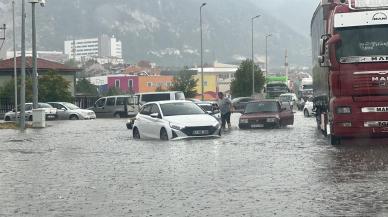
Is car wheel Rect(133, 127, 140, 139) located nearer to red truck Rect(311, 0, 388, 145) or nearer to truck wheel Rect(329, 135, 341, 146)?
truck wheel Rect(329, 135, 341, 146)

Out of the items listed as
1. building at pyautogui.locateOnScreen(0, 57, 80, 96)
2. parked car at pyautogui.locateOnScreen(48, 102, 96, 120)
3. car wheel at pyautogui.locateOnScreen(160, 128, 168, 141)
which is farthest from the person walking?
building at pyautogui.locateOnScreen(0, 57, 80, 96)

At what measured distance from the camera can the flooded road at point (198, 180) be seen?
32.8ft

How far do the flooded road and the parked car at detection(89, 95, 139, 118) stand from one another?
32568mm

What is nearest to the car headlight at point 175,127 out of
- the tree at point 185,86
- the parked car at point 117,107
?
the parked car at point 117,107

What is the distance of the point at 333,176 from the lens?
13.3 m

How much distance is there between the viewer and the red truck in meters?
18.8

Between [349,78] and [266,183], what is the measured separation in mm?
7266

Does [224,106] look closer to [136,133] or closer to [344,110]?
[136,133]

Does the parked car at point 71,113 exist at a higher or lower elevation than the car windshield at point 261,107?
lower

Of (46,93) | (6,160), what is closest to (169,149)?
(6,160)

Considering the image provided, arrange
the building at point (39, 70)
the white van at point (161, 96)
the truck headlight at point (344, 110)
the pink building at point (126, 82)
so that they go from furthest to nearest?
1. the pink building at point (126, 82)
2. the building at point (39, 70)
3. the white van at point (161, 96)
4. the truck headlight at point (344, 110)

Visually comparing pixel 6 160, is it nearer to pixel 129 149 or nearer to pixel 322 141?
pixel 129 149

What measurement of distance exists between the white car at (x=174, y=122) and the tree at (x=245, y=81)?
2791 inches

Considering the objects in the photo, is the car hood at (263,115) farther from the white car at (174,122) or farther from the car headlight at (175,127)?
the car headlight at (175,127)
